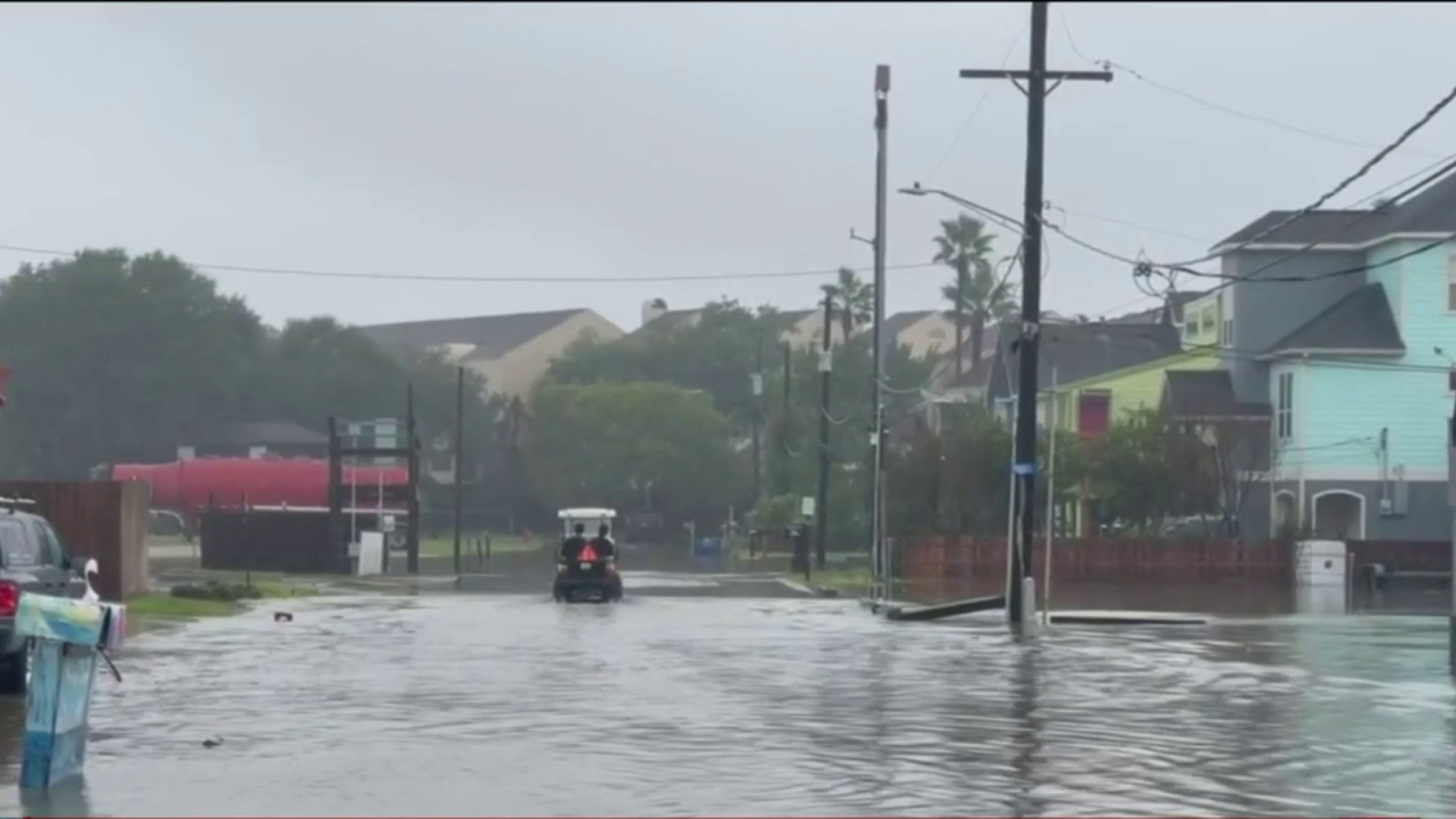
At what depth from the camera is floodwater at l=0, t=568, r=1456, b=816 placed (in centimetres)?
1389

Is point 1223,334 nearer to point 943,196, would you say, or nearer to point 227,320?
point 943,196

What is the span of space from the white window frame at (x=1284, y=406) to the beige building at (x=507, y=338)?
181 ft

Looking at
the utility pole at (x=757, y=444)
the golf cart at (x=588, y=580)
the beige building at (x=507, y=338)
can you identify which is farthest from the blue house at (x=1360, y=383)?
the beige building at (x=507, y=338)

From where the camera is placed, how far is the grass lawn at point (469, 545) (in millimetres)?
86125

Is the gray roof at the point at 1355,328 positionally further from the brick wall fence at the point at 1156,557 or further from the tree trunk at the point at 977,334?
the tree trunk at the point at 977,334

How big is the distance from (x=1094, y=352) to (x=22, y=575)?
6267 cm

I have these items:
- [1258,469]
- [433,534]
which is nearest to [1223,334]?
[1258,469]

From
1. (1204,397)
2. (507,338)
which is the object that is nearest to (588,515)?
(1204,397)

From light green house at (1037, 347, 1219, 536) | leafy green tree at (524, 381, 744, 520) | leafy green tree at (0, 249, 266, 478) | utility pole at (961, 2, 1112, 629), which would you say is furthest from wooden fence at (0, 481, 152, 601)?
leafy green tree at (524, 381, 744, 520)

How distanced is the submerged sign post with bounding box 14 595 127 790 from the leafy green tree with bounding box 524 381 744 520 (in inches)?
3303

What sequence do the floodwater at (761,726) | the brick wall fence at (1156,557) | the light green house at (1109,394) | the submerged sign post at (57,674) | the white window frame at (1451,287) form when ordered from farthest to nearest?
the light green house at (1109,394)
the white window frame at (1451,287)
the brick wall fence at (1156,557)
the floodwater at (761,726)
the submerged sign post at (57,674)

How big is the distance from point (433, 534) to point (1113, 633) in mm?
70397

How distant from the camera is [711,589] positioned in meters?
52.3

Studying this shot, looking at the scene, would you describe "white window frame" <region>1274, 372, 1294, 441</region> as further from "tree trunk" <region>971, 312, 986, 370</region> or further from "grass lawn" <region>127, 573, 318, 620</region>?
"tree trunk" <region>971, 312, 986, 370</region>
